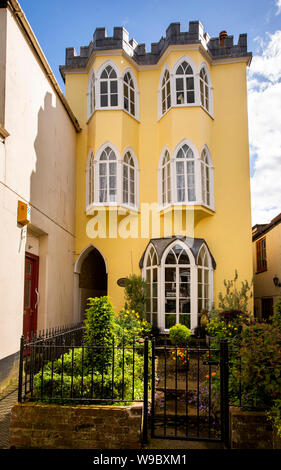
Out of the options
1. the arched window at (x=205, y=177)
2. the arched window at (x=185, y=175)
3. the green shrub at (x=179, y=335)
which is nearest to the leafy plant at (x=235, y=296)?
the green shrub at (x=179, y=335)

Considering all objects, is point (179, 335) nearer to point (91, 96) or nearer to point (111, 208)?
point (111, 208)

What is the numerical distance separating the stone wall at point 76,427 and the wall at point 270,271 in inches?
428

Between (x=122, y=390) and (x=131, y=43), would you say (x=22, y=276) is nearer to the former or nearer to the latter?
(x=122, y=390)

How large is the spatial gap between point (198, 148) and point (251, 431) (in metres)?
9.81

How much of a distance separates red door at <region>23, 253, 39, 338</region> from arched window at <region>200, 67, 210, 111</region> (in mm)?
8222

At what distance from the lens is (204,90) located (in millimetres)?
13422

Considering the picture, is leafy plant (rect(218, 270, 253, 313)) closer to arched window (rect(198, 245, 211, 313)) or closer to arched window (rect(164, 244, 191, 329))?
arched window (rect(198, 245, 211, 313))

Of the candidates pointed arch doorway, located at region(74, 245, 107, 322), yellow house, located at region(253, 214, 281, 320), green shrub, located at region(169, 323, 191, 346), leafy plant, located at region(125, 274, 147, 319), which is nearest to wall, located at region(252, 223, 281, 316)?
yellow house, located at region(253, 214, 281, 320)

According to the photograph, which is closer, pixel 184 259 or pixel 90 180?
pixel 184 259

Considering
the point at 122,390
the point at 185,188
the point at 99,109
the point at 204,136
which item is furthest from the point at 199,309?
the point at 99,109

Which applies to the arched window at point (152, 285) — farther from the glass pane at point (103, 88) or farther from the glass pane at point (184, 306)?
the glass pane at point (103, 88)

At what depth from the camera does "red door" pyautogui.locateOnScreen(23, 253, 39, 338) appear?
9.47 meters

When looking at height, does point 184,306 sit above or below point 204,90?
below

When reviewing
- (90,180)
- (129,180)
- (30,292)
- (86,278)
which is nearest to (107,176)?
(129,180)
